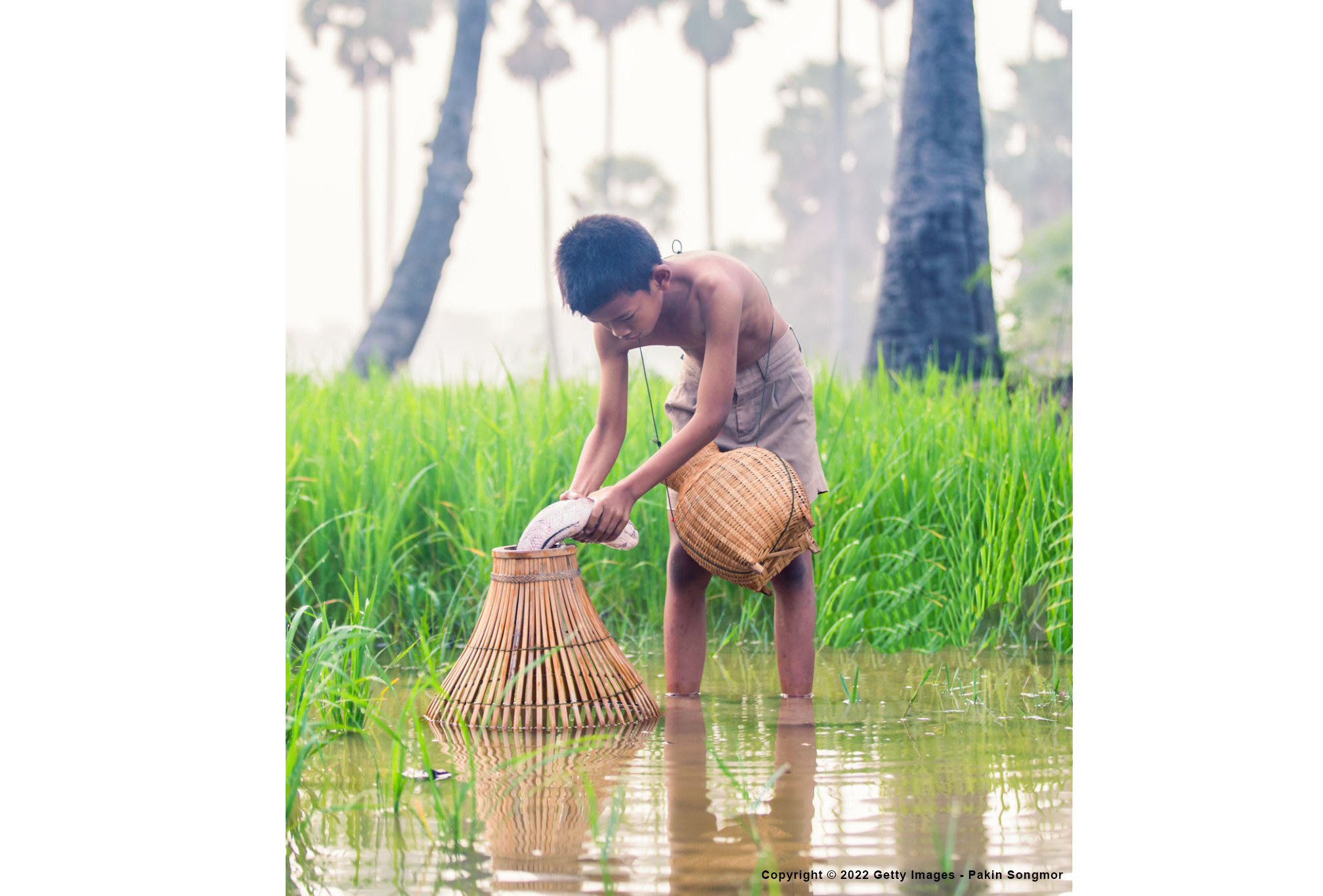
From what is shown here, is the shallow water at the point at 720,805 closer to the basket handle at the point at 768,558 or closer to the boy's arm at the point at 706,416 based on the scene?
the basket handle at the point at 768,558

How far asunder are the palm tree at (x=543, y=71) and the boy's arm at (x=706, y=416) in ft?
6.61

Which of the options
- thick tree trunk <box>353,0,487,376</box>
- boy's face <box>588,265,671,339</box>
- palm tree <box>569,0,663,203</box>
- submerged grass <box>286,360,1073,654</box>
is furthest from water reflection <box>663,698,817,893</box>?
thick tree trunk <box>353,0,487,376</box>

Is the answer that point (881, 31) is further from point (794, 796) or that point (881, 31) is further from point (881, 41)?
point (794, 796)

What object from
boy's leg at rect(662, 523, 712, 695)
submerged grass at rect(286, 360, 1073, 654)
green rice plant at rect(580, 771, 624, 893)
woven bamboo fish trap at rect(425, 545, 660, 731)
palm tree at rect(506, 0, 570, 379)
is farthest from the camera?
palm tree at rect(506, 0, 570, 379)

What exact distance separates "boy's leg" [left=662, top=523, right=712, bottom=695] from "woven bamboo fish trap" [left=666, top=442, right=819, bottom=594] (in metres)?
0.16

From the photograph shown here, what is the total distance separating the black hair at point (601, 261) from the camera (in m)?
2.85

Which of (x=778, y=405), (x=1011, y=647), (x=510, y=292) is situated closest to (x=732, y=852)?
(x=778, y=405)

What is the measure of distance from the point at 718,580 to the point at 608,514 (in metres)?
1.32

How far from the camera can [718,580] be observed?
4172mm

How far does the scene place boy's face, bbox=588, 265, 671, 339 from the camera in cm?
289

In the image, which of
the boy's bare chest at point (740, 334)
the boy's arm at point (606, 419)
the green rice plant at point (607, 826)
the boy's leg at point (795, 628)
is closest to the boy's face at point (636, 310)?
the boy's bare chest at point (740, 334)

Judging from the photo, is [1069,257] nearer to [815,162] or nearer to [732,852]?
[815,162]

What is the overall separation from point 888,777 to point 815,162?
22.5 feet

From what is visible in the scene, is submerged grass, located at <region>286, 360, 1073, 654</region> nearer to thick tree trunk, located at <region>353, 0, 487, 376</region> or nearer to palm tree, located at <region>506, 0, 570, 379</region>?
palm tree, located at <region>506, 0, 570, 379</region>
